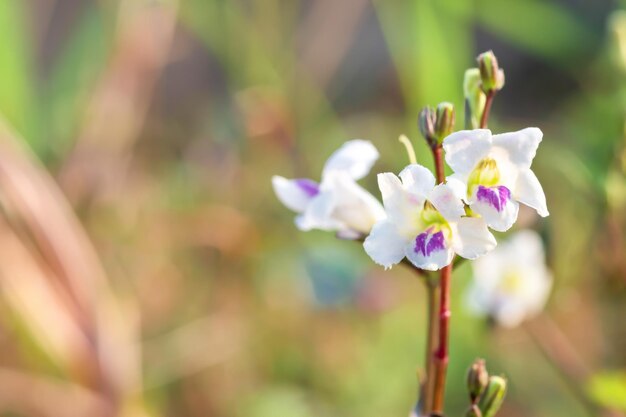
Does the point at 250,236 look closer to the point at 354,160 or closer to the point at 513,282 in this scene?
the point at 513,282

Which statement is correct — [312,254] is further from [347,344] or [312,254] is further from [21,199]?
[21,199]

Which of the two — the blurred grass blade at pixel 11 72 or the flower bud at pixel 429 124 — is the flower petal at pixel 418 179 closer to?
the flower bud at pixel 429 124

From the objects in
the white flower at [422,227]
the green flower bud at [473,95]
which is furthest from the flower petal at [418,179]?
the green flower bud at [473,95]

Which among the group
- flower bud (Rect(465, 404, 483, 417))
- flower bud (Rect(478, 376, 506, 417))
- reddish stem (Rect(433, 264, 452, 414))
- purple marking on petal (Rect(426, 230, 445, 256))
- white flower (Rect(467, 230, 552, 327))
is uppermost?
white flower (Rect(467, 230, 552, 327))

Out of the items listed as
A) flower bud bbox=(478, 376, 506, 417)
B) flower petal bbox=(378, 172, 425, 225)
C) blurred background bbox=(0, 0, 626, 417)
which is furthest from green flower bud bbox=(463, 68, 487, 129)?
blurred background bbox=(0, 0, 626, 417)

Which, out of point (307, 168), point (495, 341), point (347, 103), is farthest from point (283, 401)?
point (347, 103)

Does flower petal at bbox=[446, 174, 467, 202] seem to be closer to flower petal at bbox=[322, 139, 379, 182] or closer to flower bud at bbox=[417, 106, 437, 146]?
flower bud at bbox=[417, 106, 437, 146]
